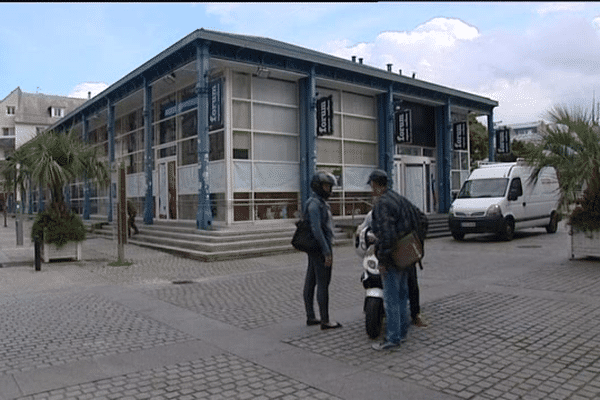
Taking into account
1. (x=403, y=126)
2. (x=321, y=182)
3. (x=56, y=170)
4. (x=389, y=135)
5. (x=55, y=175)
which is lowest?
(x=321, y=182)

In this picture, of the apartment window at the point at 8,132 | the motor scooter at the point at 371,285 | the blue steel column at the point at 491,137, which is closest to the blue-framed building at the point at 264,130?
the blue steel column at the point at 491,137

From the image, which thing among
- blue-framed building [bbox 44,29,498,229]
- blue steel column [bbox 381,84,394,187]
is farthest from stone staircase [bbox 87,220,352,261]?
blue steel column [bbox 381,84,394,187]

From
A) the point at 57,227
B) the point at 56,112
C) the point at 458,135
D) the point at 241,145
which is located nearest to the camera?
the point at 57,227

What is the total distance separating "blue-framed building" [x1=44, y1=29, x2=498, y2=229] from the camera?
16.2m

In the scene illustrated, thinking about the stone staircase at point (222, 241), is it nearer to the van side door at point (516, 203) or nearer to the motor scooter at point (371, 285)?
the van side door at point (516, 203)

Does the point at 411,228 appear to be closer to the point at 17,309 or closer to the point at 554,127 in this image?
the point at 17,309

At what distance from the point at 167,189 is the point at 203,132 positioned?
5.52m

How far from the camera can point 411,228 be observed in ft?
17.3

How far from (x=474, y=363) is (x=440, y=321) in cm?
158

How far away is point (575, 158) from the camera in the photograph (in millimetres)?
10852

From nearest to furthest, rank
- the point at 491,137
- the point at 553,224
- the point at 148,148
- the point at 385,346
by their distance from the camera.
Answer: the point at 385,346 → the point at 553,224 → the point at 148,148 → the point at 491,137

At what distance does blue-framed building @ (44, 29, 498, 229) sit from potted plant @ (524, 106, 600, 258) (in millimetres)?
7848

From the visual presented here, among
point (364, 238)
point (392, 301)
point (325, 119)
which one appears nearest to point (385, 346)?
point (392, 301)

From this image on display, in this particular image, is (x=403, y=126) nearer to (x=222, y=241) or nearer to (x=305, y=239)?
(x=222, y=241)
